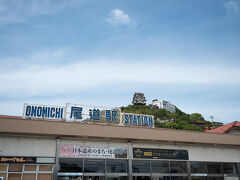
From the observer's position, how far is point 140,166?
2089 centimetres

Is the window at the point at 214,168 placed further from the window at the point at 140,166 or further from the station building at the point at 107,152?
the window at the point at 140,166

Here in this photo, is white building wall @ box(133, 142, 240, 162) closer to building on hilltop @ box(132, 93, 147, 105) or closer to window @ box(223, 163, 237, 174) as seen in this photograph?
window @ box(223, 163, 237, 174)

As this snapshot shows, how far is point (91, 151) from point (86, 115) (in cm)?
320

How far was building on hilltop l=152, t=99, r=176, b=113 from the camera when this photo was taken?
149887 mm

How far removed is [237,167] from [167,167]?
8.69 m

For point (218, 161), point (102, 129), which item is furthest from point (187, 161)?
point (102, 129)

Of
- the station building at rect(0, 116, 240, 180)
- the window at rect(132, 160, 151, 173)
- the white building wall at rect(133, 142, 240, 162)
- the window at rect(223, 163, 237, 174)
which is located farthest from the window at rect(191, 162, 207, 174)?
the window at rect(132, 160, 151, 173)

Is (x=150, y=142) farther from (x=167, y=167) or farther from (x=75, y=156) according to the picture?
(x=75, y=156)

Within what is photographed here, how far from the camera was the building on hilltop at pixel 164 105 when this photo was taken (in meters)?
150

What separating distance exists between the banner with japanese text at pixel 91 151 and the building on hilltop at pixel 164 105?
130442 mm

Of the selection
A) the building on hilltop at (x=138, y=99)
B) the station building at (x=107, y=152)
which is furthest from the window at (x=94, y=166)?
the building on hilltop at (x=138, y=99)

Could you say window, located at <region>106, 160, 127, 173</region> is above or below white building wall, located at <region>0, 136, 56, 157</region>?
below

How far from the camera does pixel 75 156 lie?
19.1 meters

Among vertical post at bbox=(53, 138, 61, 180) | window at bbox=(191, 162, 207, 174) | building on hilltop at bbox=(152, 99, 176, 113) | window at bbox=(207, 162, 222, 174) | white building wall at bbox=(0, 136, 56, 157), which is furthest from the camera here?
building on hilltop at bbox=(152, 99, 176, 113)
